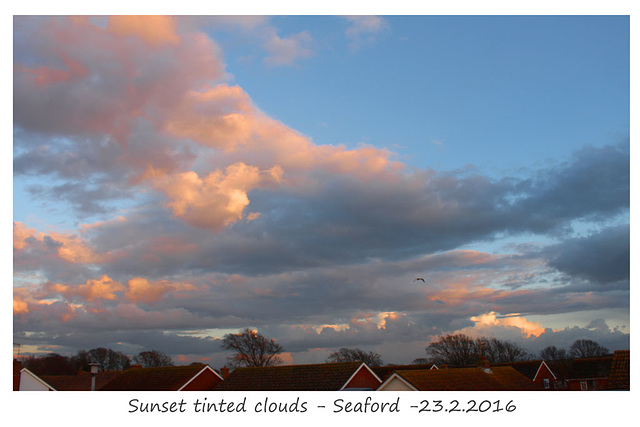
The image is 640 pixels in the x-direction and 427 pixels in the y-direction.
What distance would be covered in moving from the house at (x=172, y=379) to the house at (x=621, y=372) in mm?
40896

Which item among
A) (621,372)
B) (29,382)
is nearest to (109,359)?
(29,382)

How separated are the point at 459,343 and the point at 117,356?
82.5 meters

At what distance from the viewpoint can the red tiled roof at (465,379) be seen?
1721 inches

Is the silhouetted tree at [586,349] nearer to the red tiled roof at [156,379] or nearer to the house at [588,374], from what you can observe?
the house at [588,374]

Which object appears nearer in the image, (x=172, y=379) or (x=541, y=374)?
(x=172, y=379)

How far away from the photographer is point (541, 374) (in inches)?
3511

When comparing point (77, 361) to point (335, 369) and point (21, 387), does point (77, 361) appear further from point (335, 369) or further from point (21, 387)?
point (335, 369)

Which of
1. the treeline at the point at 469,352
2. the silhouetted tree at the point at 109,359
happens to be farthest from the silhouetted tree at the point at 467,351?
the silhouetted tree at the point at 109,359

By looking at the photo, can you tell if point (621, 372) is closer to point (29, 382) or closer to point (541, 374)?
point (29, 382)

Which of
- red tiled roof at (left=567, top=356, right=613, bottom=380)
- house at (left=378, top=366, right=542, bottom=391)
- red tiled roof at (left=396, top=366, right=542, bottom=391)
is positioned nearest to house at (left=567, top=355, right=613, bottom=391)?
red tiled roof at (left=567, top=356, right=613, bottom=380)

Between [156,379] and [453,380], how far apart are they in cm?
3360

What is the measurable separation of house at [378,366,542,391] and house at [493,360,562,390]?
Result: 2919 centimetres

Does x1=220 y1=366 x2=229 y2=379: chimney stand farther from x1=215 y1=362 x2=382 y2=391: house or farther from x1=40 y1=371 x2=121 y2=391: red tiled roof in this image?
x1=40 y1=371 x2=121 y2=391: red tiled roof

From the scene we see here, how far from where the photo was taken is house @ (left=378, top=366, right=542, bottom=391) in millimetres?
42750
